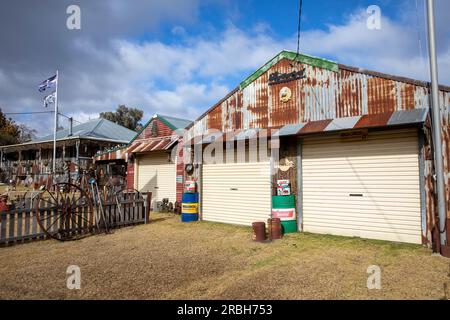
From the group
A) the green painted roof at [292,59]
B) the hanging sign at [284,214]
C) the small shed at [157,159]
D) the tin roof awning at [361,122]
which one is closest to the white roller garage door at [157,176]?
the small shed at [157,159]

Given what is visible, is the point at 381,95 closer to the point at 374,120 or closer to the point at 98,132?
the point at 374,120

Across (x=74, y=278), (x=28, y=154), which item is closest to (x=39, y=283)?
(x=74, y=278)

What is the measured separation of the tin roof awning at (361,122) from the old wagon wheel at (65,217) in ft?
20.7

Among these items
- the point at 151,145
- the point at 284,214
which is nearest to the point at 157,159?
the point at 151,145

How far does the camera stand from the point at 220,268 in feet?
19.1

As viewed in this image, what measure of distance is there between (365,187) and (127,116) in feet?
160

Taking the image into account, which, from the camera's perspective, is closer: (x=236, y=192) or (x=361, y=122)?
(x=361, y=122)

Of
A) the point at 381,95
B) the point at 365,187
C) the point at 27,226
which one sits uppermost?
the point at 381,95

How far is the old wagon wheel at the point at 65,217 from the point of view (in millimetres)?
8188

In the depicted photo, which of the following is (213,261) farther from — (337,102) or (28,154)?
(28,154)

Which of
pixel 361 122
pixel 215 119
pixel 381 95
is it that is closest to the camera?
pixel 361 122

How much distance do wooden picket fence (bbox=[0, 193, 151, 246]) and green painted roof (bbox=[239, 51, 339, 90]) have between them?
583 cm

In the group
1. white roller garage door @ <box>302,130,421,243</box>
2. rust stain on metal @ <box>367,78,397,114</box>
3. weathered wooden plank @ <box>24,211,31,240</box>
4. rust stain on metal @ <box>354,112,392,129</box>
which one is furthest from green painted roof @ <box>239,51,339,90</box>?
weathered wooden plank @ <box>24,211,31,240</box>

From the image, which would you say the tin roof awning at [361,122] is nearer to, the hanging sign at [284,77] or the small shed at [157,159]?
the hanging sign at [284,77]
